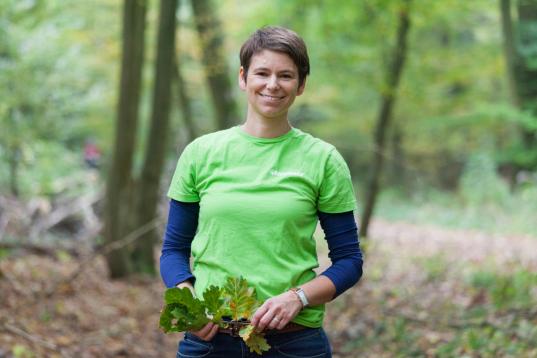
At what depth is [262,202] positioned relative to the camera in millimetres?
2232

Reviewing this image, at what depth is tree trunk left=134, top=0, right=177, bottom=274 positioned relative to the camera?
885cm

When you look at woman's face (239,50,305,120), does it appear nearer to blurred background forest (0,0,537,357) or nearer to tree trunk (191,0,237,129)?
blurred background forest (0,0,537,357)

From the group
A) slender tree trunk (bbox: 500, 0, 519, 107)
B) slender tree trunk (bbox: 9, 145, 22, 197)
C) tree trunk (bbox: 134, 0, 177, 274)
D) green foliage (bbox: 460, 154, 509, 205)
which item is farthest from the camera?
green foliage (bbox: 460, 154, 509, 205)

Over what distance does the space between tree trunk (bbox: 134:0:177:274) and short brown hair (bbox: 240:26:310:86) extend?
661 cm

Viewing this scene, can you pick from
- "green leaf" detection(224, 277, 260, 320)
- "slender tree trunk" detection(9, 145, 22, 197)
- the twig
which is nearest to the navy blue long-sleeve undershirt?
"green leaf" detection(224, 277, 260, 320)

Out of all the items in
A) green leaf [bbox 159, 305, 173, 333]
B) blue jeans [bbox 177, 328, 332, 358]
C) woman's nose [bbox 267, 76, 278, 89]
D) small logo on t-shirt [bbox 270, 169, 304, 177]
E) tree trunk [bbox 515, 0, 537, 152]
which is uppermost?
tree trunk [bbox 515, 0, 537, 152]

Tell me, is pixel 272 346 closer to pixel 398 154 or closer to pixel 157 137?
pixel 157 137

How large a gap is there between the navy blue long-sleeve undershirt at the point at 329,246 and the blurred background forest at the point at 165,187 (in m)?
3.08

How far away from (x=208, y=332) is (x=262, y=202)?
45 centimetres

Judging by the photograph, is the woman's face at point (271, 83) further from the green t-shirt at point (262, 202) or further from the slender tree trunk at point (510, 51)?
the slender tree trunk at point (510, 51)

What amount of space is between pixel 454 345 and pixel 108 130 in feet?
44.8

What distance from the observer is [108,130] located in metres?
17.7

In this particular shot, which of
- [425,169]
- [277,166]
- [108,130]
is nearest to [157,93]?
[277,166]

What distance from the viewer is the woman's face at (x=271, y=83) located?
2.30m
